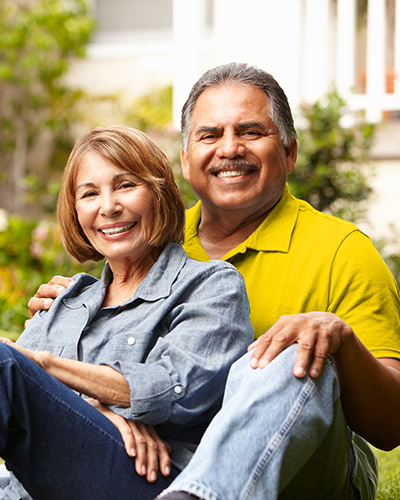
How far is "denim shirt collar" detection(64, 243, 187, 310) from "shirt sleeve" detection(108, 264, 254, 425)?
8 centimetres

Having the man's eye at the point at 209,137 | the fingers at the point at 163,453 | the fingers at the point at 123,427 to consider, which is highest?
the man's eye at the point at 209,137

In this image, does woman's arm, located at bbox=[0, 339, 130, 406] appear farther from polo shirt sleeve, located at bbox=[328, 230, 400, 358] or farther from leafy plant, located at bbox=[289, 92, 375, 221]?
leafy plant, located at bbox=[289, 92, 375, 221]

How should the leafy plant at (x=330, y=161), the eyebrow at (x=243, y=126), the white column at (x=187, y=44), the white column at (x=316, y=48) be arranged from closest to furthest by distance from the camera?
the eyebrow at (x=243, y=126), the leafy plant at (x=330, y=161), the white column at (x=316, y=48), the white column at (x=187, y=44)

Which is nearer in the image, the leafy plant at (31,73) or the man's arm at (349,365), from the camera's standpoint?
the man's arm at (349,365)

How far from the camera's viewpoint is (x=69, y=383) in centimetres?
159

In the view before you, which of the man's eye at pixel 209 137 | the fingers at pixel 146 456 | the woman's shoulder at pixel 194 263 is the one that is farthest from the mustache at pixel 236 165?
the fingers at pixel 146 456

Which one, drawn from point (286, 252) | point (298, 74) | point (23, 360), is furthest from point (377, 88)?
point (23, 360)

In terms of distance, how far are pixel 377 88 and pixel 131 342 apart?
4347 mm

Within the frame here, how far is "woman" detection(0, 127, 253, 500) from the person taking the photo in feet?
4.85

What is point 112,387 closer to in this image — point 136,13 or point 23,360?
point 23,360

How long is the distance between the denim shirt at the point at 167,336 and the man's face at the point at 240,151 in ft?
1.38

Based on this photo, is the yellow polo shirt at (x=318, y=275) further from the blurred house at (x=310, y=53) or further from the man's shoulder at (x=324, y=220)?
the blurred house at (x=310, y=53)

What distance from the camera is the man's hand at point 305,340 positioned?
145 centimetres

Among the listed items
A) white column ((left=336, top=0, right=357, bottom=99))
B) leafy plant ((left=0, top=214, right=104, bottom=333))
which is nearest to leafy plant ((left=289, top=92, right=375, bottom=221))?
white column ((left=336, top=0, right=357, bottom=99))
